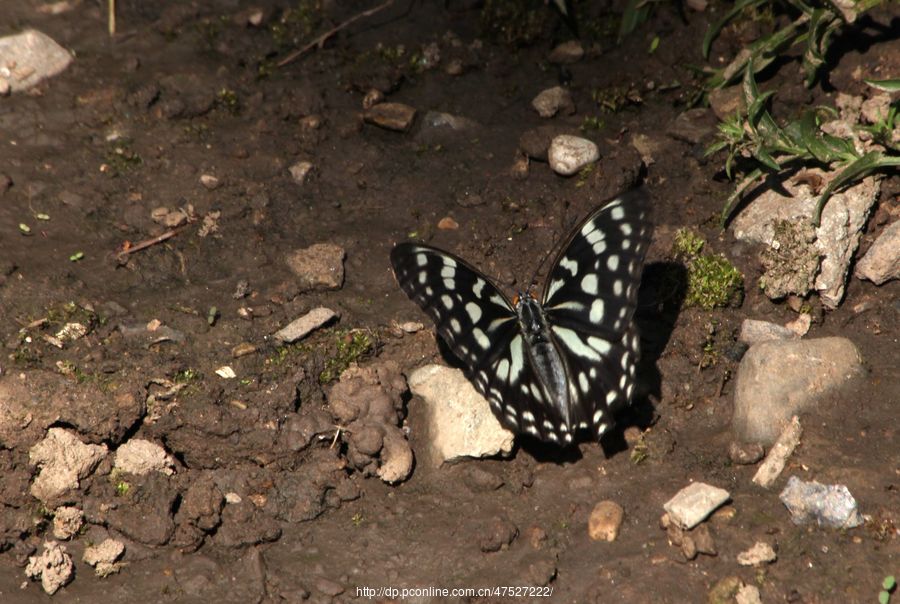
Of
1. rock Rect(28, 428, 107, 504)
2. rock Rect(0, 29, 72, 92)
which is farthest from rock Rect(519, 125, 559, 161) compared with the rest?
rock Rect(0, 29, 72, 92)

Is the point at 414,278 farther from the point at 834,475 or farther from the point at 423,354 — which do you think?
the point at 834,475

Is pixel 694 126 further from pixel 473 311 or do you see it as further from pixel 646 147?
pixel 473 311

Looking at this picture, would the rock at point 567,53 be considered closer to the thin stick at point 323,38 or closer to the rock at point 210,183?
the thin stick at point 323,38

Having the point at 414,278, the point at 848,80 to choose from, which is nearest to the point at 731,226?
the point at 848,80

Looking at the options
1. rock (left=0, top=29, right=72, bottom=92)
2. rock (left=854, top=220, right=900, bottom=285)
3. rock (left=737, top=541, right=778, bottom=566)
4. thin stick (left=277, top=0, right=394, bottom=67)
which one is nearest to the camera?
rock (left=737, top=541, right=778, bottom=566)

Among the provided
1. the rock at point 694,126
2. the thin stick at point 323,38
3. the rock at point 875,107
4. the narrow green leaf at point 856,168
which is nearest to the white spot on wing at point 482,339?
the narrow green leaf at point 856,168

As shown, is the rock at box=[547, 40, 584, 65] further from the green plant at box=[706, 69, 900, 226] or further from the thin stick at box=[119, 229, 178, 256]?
the thin stick at box=[119, 229, 178, 256]
